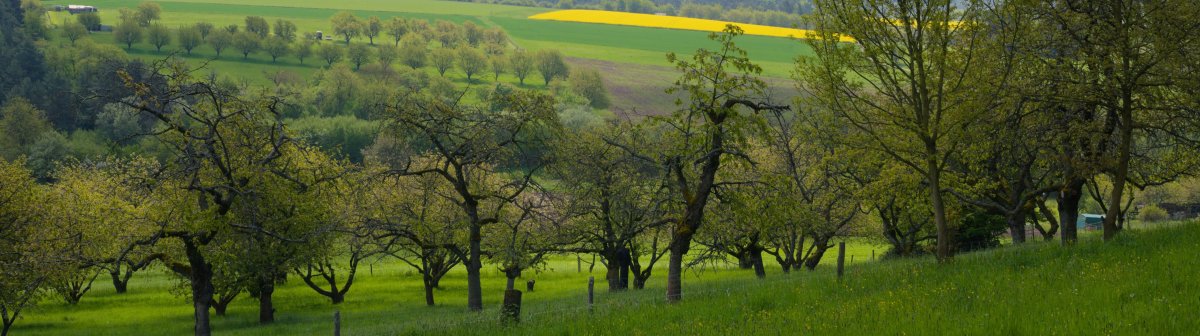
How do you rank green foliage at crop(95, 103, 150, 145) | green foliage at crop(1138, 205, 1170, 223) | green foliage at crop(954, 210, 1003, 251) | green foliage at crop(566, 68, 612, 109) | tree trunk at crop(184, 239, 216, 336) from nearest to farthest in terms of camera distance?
tree trunk at crop(184, 239, 216, 336), green foliage at crop(954, 210, 1003, 251), green foliage at crop(1138, 205, 1170, 223), green foliage at crop(95, 103, 150, 145), green foliage at crop(566, 68, 612, 109)

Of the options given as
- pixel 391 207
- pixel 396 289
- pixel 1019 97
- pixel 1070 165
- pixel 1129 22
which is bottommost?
pixel 396 289

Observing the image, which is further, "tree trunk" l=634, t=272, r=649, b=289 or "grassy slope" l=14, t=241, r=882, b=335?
"tree trunk" l=634, t=272, r=649, b=289

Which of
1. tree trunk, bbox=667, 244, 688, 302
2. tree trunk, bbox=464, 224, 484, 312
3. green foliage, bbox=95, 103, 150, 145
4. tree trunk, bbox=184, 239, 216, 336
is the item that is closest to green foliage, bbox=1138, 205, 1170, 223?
tree trunk, bbox=464, 224, 484, 312

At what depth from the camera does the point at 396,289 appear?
61188mm

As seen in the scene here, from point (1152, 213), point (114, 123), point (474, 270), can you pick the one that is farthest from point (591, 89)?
point (474, 270)

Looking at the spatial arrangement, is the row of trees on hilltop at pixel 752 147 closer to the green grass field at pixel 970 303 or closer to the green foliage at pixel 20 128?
the green grass field at pixel 970 303

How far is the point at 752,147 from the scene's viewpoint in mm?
35625

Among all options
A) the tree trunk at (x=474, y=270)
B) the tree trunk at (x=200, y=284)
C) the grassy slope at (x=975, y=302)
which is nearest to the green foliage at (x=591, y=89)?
the tree trunk at (x=474, y=270)

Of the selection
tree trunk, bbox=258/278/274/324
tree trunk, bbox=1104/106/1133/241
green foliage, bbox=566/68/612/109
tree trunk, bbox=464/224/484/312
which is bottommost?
tree trunk, bbox=258/278/274/324

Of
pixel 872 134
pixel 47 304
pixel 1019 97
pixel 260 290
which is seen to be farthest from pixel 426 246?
pixel 47 304

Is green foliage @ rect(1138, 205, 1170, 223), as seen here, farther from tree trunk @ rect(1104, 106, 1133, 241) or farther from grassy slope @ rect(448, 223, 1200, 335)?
grassy slope @ rect(448, 223, 1200, 335)

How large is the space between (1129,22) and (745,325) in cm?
1260

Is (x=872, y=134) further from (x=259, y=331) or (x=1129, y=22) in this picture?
(x=259, y=331)

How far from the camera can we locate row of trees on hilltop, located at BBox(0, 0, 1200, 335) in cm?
2456
